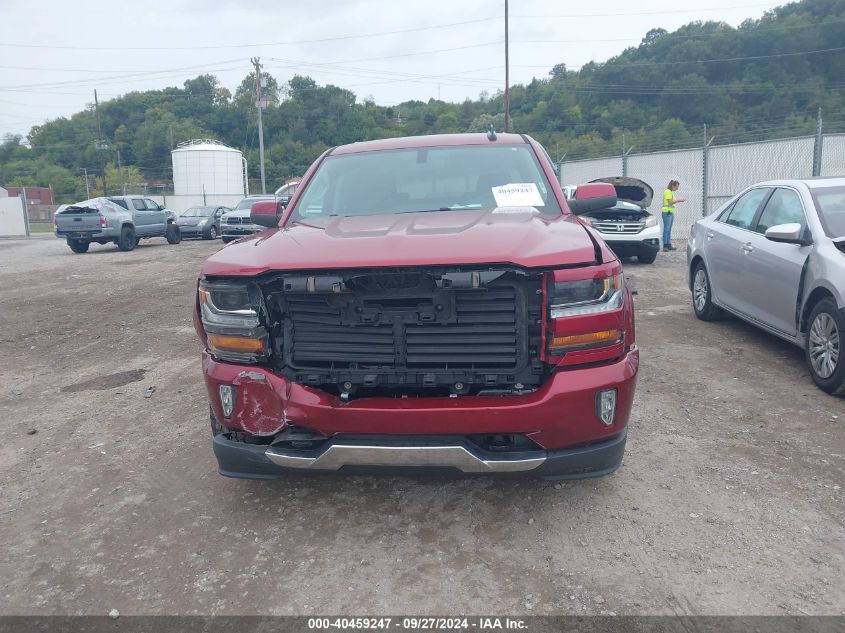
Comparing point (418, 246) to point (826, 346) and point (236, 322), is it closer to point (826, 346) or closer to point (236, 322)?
point (236, 322)

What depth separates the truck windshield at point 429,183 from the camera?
407cm

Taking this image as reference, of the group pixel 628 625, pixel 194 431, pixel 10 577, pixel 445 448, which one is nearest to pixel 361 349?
pixel 445 448

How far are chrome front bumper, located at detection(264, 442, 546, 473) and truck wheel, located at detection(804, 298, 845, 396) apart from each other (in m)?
3.01

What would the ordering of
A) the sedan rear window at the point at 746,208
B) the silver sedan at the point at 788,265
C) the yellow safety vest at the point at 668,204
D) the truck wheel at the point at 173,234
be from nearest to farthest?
the silver sedan at the point at 788,265 → the sedan rear window at the point at 746,208 → the yellow safety vest at the point at 668,204 → the truck wheel at the point at 173,234

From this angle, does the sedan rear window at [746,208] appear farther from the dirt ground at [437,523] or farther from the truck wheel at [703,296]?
the dirt ground at [437,523]

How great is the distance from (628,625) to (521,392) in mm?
953

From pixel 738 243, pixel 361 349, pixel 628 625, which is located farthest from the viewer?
pixel 738 243

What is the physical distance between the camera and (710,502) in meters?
3.31

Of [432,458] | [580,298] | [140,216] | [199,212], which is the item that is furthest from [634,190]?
[199,212]

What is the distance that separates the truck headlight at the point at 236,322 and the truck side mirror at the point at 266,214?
130cm

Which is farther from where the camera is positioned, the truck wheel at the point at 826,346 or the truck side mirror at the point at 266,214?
the truck wheel at the point at 826,346

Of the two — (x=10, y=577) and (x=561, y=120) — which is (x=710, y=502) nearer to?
(x=10, y=577)

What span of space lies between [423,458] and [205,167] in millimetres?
59874

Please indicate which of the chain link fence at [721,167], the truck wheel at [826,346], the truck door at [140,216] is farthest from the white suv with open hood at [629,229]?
the truck door at [140,216]
